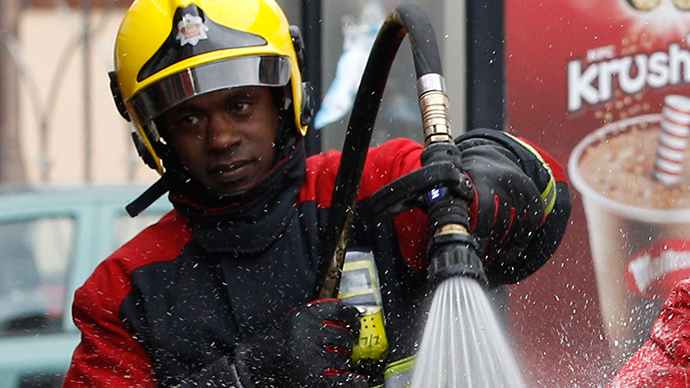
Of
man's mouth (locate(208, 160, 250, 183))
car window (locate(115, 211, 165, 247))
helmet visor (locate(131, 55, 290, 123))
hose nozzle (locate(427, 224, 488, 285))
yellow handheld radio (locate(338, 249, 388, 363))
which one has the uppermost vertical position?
helmet visor (locate(131, 55, 290, 123))

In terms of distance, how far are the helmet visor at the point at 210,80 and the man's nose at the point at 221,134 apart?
7 cm

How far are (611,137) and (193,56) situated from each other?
97.8 inches

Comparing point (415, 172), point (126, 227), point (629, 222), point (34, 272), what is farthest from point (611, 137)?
point (415, 172)

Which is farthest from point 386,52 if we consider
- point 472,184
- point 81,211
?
point 81,211

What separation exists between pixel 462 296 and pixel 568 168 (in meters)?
2.94

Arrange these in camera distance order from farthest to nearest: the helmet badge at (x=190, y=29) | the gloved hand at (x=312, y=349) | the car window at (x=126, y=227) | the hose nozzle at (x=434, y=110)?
the car window at (x=126, y=227)
the helmet badge at (x=190, y=29)
the gloved hand at (x=312, y=349)
the hose nozzle at (x=434, y=110)

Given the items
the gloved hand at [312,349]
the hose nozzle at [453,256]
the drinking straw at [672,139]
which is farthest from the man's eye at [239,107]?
the drinking straw at [672,139]

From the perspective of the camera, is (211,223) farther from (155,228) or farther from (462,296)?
(462,296)

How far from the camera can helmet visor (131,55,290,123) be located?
2600 millimetres

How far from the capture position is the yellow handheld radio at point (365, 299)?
8.08 feet

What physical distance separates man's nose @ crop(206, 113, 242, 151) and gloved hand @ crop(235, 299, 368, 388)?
44 cm

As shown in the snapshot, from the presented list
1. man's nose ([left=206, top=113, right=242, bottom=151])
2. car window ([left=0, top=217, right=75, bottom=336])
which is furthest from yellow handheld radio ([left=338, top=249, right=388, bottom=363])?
car window ([left=0, top=217, right=75, bottom=336])

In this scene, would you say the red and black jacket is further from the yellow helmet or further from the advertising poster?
the advertising poster

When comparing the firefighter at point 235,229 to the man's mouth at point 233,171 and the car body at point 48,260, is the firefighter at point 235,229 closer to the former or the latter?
the man's mouth at point 233,171
